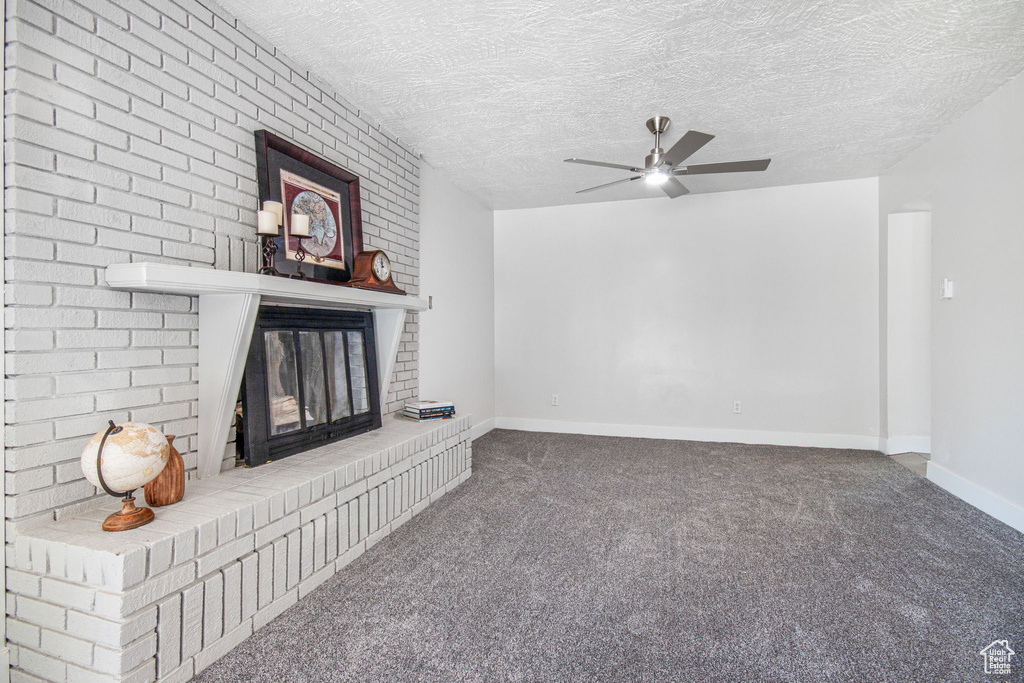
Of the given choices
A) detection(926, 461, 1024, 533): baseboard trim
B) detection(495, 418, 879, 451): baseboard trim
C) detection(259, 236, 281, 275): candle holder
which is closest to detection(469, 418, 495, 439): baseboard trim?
detection(495, 418, 879, 451): baseboard trim

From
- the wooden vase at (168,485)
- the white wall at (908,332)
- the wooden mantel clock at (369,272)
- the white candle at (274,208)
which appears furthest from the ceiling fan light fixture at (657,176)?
the wooden vase at (168,485)

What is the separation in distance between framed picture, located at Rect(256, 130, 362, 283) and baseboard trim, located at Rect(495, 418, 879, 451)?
296 cm

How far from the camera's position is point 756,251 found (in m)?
4.49

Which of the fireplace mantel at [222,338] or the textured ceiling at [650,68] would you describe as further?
the textured ceiling at [650,68]

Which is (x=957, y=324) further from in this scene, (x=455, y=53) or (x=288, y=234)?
(x=288, y=234)

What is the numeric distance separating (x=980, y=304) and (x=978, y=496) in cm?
110

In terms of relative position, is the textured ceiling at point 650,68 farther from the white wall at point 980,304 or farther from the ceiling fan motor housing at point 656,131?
the white wall at point 980,304

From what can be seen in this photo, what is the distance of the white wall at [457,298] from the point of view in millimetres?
3883

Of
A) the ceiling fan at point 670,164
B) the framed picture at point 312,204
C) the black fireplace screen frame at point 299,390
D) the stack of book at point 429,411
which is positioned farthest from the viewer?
the stack of book at point 429,411

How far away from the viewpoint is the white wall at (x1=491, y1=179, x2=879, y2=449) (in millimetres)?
4301

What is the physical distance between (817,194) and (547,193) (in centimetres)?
236

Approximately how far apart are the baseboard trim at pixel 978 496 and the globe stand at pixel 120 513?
381 centimetres

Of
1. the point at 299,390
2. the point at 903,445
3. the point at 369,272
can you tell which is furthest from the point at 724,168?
the point at 903,445

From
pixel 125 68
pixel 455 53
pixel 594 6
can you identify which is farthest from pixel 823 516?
pixel 125 68
